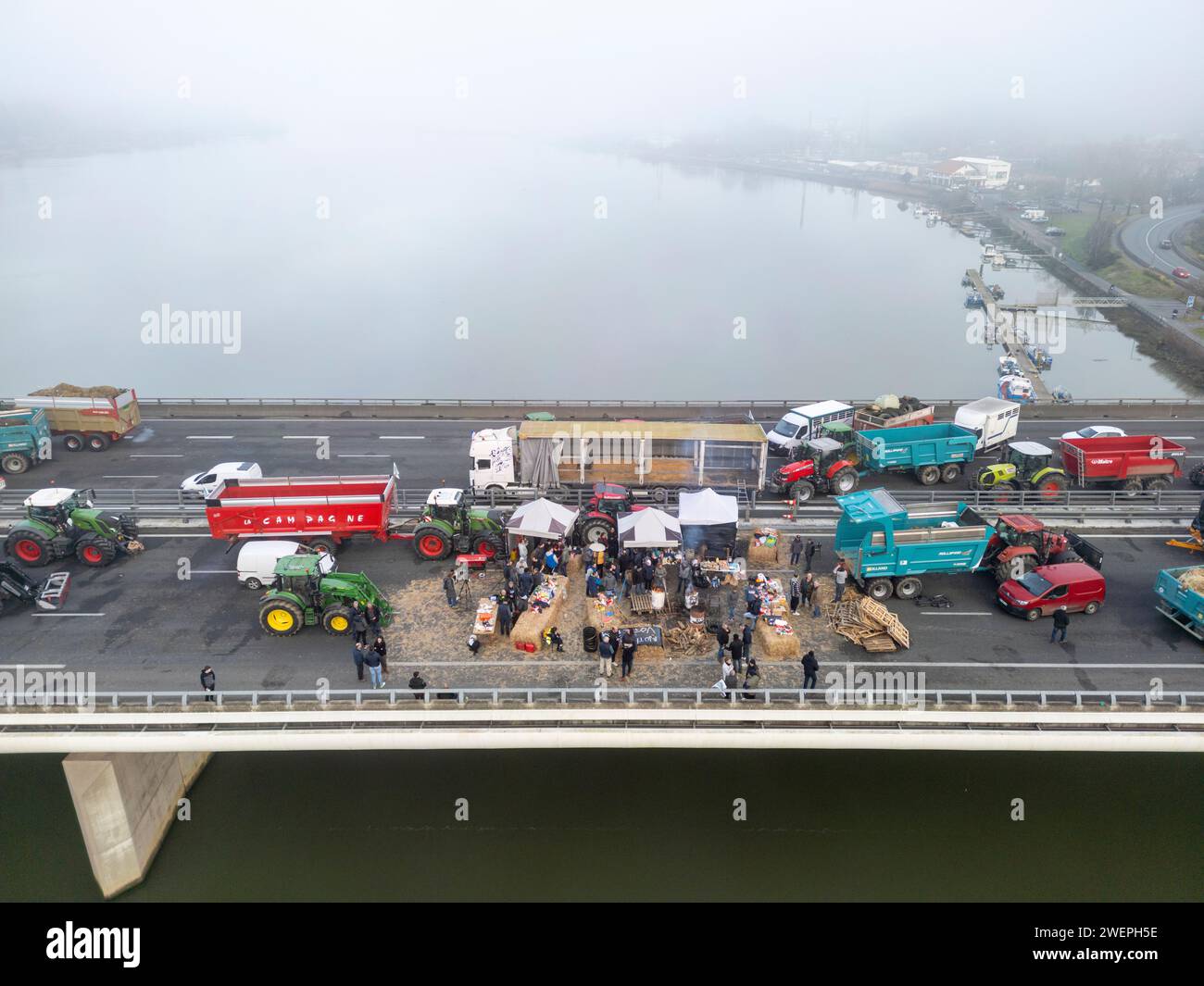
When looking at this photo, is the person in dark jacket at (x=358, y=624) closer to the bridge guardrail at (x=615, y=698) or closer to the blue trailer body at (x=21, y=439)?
the bridge guardrail at (x=615, y=698)

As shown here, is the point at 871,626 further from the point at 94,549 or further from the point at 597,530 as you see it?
the point at 94,549

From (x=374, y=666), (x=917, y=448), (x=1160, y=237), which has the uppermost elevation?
(x=1160, y=237)

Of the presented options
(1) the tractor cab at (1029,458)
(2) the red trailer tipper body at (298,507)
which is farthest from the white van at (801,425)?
(2) the red trailer tipper body at (298,507)

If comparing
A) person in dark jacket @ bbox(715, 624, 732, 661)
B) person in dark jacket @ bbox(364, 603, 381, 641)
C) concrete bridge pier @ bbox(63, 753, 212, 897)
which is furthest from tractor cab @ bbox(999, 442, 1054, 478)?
concrete bridge pier @ bbox(63, 753, 212, 897)

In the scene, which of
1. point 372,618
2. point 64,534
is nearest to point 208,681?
point 372,618

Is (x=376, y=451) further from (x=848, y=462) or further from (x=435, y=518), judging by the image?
(x=848, y=462)

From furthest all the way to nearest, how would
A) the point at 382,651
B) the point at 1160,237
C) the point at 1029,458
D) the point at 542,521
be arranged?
the point at 1160,237 < the point at 1029,458 < the point at 542,521 < the point at 382,651

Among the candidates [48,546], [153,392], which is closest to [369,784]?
[48,546]
